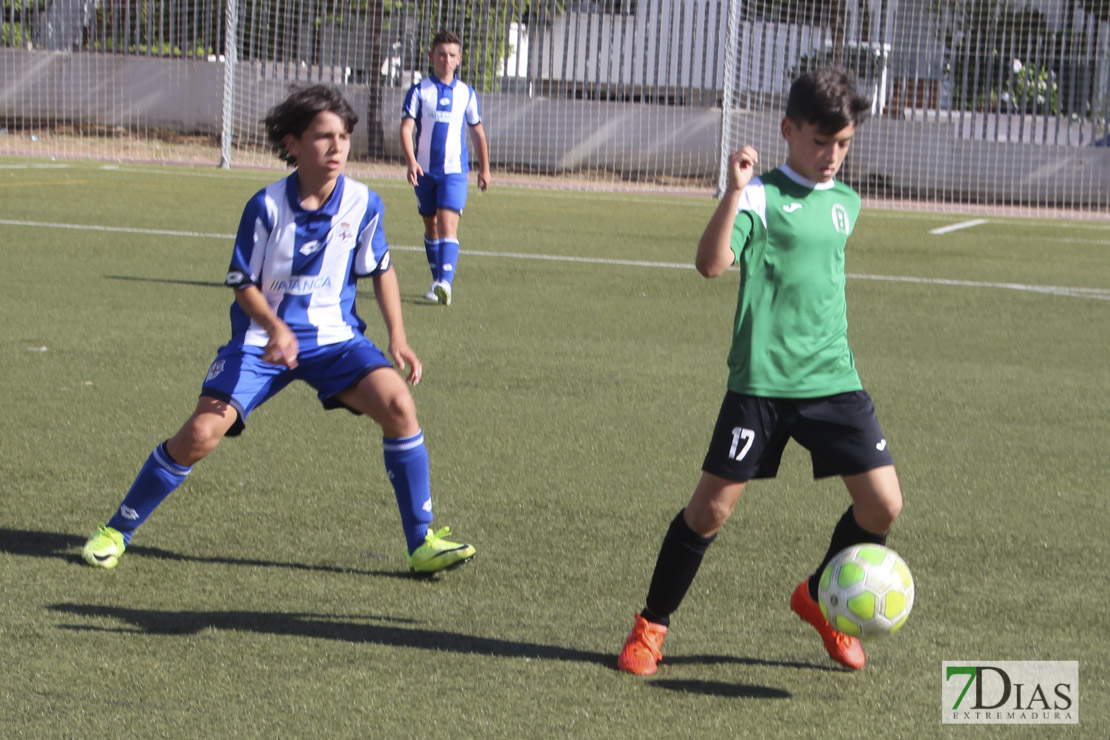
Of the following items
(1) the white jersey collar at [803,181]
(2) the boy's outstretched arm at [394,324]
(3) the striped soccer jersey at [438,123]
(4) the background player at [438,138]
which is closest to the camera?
(1) the white jersey collar at [803,181]

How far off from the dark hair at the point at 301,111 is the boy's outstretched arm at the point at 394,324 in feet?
1.63

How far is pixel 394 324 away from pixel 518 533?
0.93 meters

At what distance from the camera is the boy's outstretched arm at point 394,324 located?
445cm

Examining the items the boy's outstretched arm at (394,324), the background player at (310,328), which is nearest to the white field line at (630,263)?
the boy's outstretched arm at (394,324)

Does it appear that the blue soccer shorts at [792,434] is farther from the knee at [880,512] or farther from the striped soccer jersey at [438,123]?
the striped soccer jersey at [438,123]

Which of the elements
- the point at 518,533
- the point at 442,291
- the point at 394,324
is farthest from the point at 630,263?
the point at 394,324

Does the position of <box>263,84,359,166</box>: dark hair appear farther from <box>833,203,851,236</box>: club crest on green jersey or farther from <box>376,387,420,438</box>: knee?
<box>833,203,851,236</box>: club crest on green jersey

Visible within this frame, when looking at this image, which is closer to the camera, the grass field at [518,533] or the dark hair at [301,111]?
the grass field at [518,533]

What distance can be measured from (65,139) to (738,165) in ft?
80.4

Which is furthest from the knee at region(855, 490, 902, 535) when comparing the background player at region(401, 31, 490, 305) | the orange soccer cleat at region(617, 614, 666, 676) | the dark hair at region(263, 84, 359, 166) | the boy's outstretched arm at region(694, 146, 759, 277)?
the background player at region(401, 31, 490, 305)

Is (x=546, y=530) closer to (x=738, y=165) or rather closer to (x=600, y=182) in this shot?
(x=738, y=165)

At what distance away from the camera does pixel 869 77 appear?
2370cm

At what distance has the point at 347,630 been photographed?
13.2ft

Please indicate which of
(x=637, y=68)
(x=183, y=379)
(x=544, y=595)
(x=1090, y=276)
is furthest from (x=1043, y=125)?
(x=544, y=595)
